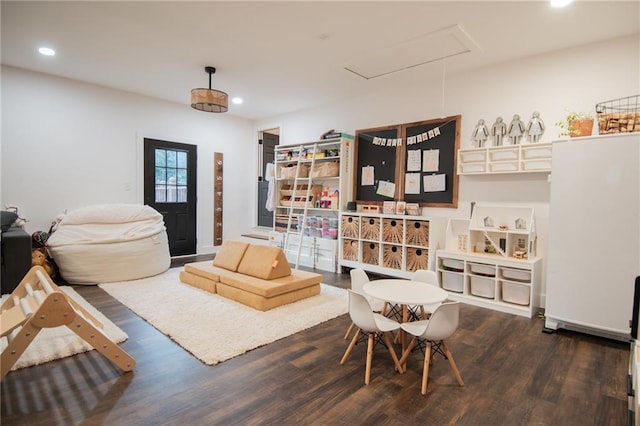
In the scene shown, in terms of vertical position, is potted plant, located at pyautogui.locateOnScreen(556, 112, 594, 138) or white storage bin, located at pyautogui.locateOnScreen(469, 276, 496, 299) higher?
potted plant, located at pyautogui.locateOnScreen(556, 112, 594, 138)

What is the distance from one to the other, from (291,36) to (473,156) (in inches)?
104

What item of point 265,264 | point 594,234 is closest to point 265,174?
point 265,264

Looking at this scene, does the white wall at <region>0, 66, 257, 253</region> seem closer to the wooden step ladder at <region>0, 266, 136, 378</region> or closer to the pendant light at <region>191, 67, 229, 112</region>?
the pendant light at <region>191, 67, 229, 112</region>

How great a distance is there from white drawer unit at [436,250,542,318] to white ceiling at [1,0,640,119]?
7.67 feet

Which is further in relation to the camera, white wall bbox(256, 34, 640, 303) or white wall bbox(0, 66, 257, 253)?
white wall bbox(0, 66, 257, 253)

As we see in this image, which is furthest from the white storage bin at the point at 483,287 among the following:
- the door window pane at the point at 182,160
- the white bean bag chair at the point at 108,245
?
the door window pane at the point at 182,160

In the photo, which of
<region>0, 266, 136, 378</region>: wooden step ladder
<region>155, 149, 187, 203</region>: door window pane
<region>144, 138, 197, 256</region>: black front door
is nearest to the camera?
<region>0, 266, 136, 378</region>: wooden step ladder

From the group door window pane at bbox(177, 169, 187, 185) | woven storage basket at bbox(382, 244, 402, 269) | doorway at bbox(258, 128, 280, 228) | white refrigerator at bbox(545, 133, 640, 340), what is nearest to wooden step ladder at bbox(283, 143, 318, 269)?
doorway at bbox(258, 128, 280, 228)

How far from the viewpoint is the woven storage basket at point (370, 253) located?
508 centimetres

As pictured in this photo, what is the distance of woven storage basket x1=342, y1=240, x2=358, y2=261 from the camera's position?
5285 mm

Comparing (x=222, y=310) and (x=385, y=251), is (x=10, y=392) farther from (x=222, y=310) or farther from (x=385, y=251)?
(x=385, y=251)

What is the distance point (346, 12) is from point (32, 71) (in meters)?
4.61

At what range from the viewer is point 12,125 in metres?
4.67

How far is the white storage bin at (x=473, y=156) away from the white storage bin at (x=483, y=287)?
1468 mm
